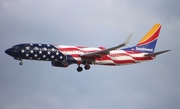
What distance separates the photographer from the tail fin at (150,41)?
387 feet

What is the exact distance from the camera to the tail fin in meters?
118

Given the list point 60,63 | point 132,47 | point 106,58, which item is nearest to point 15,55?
point 60,63

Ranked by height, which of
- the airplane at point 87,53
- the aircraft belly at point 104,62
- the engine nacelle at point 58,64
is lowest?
the engine nacelle at point 58,64

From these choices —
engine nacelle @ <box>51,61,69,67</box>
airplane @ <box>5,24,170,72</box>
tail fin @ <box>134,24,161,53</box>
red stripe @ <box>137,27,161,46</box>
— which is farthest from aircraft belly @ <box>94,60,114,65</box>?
red stripe @ <box>137,27,161,46</box>

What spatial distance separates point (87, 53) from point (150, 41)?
19840 mm

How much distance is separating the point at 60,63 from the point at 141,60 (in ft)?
64.6

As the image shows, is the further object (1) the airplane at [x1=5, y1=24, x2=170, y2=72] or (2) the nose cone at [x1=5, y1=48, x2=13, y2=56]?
(1) the airplane at [x1=5, y1=24, x2=170, y2=72]

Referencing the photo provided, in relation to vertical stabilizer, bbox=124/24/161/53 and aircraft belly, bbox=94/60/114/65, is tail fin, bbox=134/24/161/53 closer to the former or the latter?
vertical stabilizer, bbox=124/24/161/53

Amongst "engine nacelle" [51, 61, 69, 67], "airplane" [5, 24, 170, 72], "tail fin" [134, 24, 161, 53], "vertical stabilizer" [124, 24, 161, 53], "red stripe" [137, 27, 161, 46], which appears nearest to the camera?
"airplane" [5, 24, 170, 72]

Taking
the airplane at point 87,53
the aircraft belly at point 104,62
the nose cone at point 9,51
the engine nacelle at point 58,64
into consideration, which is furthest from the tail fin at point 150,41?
the nose cone at point 9,51

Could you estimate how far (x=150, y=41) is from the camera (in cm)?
11969

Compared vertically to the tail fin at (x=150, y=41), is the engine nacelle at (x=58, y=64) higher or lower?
lower

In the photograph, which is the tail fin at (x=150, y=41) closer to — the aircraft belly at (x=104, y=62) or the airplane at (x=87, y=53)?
the airplane at (x=87, y=53)

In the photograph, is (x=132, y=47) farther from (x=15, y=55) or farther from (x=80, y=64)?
(x=15, y=55)
